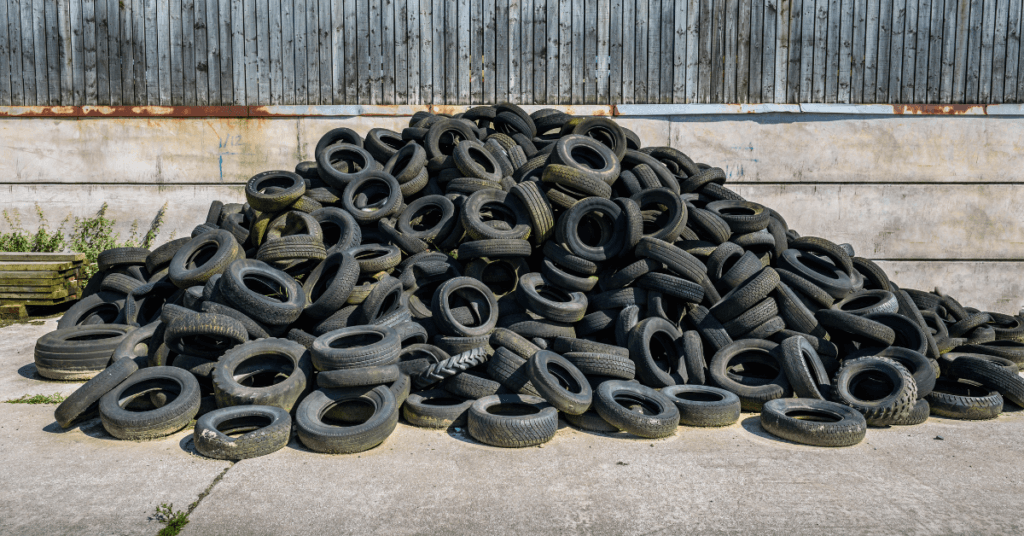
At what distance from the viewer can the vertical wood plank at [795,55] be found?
32.0 ft

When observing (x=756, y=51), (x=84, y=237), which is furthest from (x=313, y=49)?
(x=756, y=51)

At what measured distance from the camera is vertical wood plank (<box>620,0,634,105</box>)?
982 cm

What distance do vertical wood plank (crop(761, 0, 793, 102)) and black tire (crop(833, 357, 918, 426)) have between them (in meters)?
5.70

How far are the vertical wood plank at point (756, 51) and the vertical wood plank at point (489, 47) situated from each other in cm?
406

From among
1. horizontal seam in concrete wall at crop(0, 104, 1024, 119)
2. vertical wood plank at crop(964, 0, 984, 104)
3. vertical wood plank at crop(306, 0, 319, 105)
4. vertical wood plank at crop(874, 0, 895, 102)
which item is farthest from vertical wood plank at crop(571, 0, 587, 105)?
vertical wood plank at crop(964, 0, 984, 104)

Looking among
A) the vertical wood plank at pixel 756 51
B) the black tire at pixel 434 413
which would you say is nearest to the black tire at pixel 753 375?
the black tire at pixel 434 413

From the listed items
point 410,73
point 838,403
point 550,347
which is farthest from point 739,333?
point 410,73

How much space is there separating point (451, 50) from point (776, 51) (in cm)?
526

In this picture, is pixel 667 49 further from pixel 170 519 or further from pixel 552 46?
pixel 170 519

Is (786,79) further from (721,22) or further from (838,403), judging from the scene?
(838,403)

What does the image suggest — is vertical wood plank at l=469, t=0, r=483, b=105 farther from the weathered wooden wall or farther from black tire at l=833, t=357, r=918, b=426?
black tire at l=833, t=357, r=918, b=426

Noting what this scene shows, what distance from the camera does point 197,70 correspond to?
9898mm

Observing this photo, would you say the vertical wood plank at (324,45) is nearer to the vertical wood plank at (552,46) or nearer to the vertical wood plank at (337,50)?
the vertical wood plank at (337,50)

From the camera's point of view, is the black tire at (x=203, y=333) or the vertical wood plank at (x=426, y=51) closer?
the black tire at (x=203, y=333)
